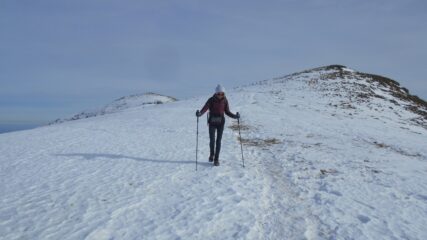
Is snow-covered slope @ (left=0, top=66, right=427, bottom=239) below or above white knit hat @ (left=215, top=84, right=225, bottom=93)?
below

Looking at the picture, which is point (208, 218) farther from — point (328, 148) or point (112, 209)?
point (328, 148)

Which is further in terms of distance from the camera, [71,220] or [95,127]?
[95,127]

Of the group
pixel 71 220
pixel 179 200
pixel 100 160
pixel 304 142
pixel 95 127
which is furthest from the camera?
pixel 95 127

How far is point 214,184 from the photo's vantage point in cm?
1155

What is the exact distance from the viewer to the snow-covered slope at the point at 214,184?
27.5 feet

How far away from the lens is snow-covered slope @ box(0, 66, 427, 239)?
8.39 m

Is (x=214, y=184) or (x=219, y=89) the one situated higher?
(x=219, y=89)

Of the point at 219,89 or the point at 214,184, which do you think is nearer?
the point at 214,184

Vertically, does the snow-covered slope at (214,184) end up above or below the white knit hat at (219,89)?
below

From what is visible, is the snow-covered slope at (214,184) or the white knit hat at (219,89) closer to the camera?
the snow-covered slope at (214,184)

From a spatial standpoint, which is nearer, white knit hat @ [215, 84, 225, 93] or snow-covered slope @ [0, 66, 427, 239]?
snow-covered slope @ [0, 66, 427, 239]

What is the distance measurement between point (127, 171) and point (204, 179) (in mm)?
3032

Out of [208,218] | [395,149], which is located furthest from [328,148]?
[208,218]

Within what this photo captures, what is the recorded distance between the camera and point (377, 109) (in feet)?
116
